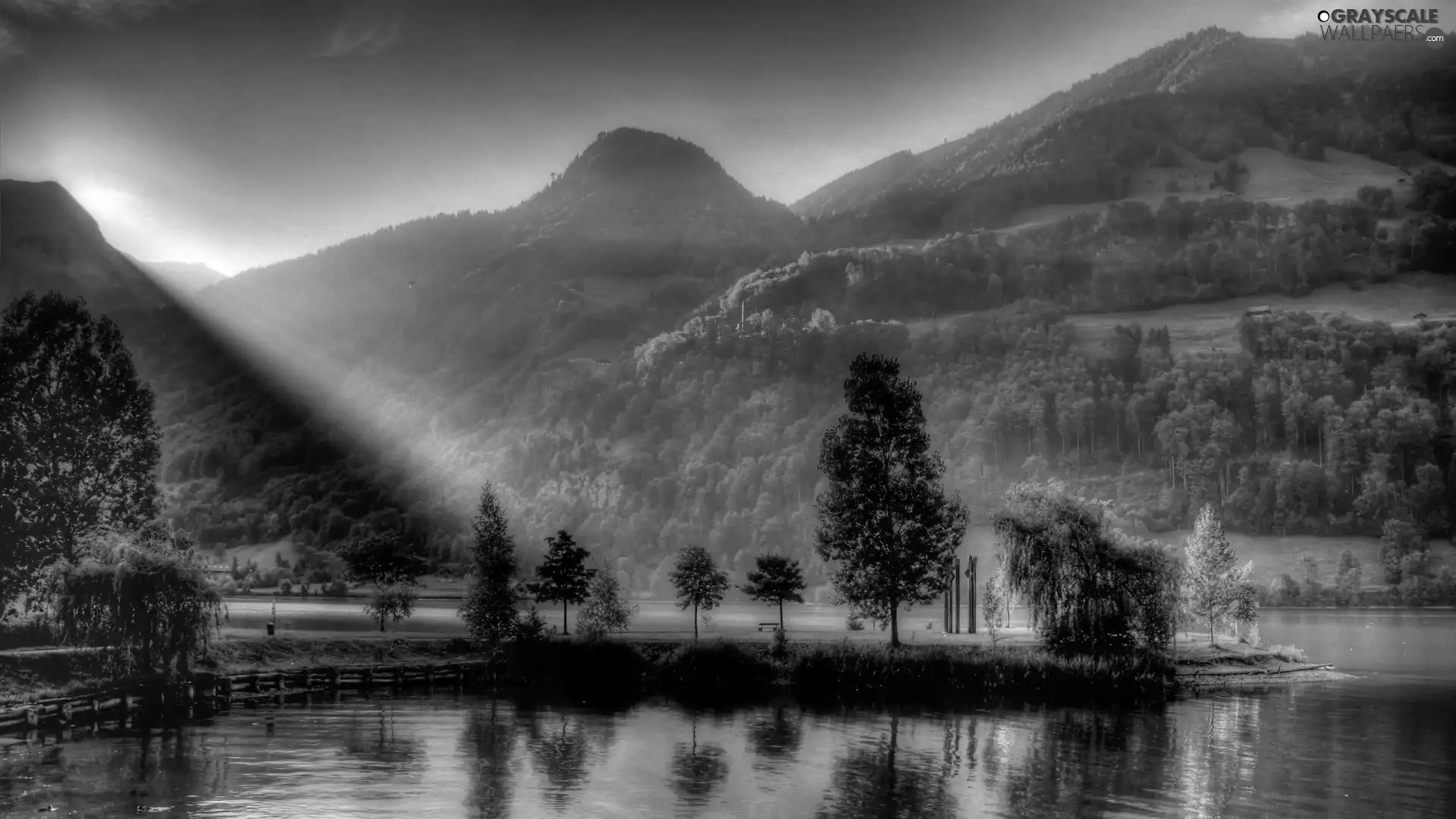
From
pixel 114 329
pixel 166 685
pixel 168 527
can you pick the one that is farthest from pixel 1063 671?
pixel 114 329

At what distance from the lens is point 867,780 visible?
51.8 meters

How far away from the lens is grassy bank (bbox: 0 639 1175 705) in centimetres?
7794

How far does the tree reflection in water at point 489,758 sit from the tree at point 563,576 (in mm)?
26661

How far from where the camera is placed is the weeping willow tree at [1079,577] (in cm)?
8062

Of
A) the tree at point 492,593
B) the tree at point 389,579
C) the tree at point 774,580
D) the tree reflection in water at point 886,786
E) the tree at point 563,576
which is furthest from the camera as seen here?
Result: the tree at point 389,579

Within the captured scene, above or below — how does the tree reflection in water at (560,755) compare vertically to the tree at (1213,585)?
below

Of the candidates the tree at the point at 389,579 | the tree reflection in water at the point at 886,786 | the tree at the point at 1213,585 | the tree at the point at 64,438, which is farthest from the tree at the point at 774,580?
the tree at the point at 64,438

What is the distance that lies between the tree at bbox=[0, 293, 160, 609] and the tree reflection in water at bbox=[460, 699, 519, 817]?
28949 millimetres

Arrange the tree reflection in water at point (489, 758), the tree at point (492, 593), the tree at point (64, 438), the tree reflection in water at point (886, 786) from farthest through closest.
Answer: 1. the tree at point (492, 593)
2. the tree at point (64, 438)
3. the tree reflection in water at point (489, 758)
4. the tree reflection in water at point (886, 786)

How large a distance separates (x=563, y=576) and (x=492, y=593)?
1179 cm

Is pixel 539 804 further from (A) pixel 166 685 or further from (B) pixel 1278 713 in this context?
(B) pixel 1278 713

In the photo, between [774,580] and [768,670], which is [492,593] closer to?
[768,670]

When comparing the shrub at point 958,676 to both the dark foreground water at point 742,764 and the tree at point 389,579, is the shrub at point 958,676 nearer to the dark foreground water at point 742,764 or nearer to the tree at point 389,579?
the dark foreground water at point 742,764

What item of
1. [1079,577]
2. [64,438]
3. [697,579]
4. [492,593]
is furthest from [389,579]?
[1079,577]
